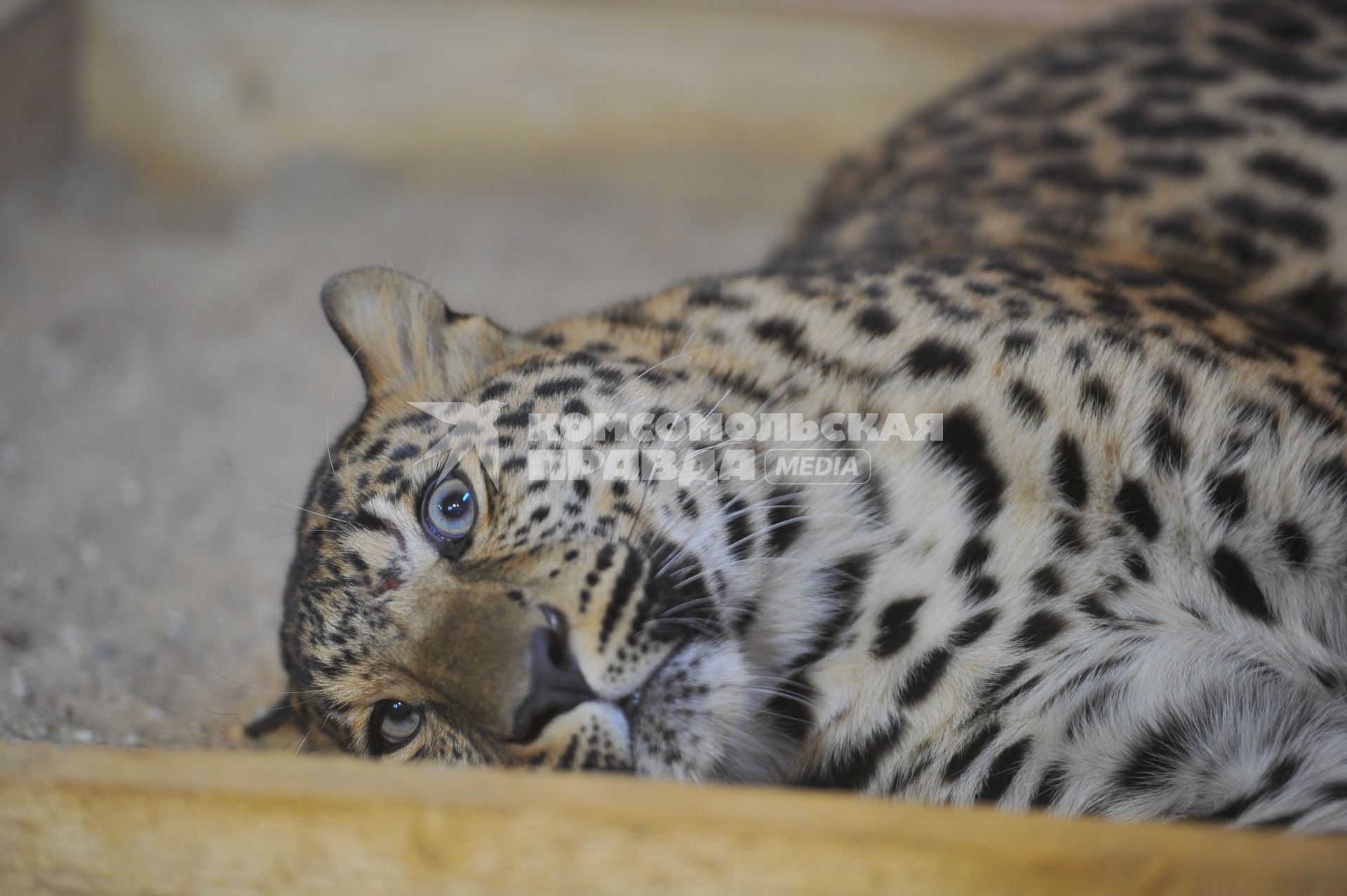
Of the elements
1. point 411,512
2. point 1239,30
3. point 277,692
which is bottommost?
point 277,692

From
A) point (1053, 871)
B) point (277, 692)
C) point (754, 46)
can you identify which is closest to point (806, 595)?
point (1053, 871)

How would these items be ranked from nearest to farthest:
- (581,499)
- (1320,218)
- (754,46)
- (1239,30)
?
(581,499)
(1320,218)
(1239,30)
(754,46)

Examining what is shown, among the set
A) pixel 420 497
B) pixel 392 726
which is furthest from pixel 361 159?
pixel 392 726

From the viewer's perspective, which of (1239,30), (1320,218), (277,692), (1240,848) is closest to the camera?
(1240,848)

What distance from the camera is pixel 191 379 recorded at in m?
4.91

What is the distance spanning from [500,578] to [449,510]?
0.93 feet

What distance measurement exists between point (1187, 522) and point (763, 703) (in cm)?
97

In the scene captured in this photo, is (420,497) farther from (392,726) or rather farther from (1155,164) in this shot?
(1155,164)

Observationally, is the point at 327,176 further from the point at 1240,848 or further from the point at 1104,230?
the point at 1240,848

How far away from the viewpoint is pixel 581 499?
239cm

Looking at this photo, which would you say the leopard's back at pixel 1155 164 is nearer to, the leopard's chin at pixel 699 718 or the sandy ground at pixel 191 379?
the leopard's chin at pixel 699 718

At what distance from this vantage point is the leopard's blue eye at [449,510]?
97.5 inches

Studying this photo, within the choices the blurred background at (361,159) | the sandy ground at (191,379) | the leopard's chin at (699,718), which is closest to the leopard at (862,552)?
the leopard's chin at (699,718)

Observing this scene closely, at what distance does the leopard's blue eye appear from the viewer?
2.48m
